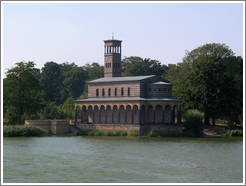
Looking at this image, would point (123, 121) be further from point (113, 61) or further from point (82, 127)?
point (113, 61)

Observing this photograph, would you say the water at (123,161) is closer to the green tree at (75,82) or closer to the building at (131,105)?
the building at (131,105)

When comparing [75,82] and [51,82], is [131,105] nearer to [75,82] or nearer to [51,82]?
[51,82]

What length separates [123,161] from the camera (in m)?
46.6

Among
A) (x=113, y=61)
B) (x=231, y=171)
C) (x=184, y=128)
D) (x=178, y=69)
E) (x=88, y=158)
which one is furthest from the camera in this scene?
(x=178, y=69)

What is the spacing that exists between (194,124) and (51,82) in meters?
55.0

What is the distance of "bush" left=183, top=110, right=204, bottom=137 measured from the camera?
74.2 metres

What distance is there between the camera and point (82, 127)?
80062 mm

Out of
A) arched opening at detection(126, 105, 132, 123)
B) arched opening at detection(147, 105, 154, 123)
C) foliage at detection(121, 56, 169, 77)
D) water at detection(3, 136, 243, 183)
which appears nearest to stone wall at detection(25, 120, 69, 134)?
arched opening at detection(126, 105, 132, 123)

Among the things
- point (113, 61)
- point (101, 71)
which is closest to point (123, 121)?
point (113, 61)

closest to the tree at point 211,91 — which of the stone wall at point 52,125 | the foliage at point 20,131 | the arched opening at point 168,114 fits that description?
the arched opening at point 168,114

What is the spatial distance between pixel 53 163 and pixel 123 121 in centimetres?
3545

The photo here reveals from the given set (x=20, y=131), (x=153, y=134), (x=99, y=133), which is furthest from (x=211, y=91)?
(x=20, y=131)

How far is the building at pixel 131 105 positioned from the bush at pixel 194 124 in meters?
1.46

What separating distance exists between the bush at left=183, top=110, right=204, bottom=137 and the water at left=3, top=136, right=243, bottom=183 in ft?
23.6
